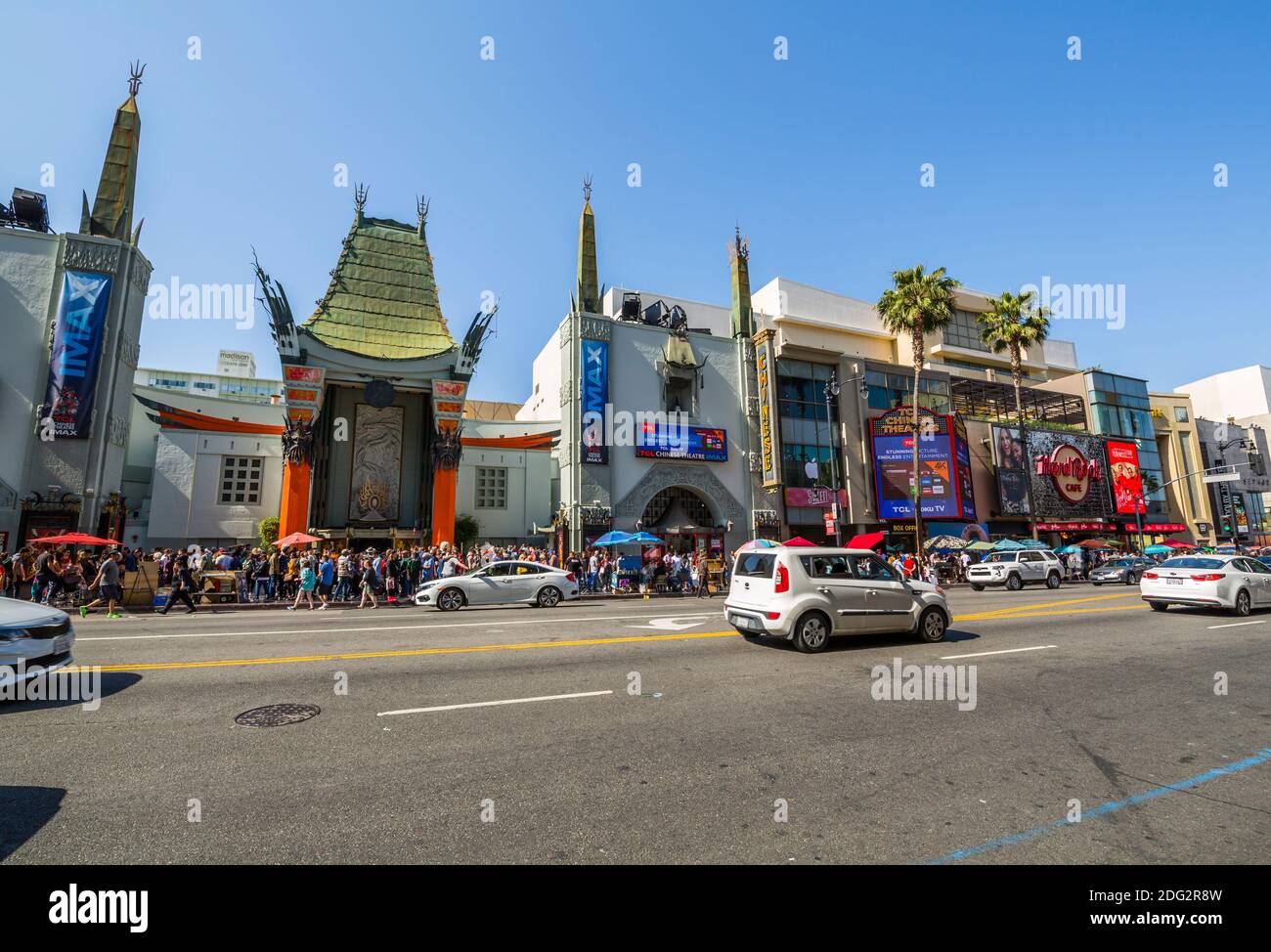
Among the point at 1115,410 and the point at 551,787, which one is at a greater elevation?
the point at 1115,410

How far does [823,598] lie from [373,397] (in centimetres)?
2791

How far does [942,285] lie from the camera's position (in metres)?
30.3

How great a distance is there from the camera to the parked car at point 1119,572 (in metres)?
28.6

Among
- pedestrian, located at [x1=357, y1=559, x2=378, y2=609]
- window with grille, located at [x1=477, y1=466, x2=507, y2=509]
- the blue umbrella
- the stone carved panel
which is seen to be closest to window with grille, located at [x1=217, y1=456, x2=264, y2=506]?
the stone carved panel

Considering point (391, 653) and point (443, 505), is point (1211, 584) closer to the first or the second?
point (391, 653)

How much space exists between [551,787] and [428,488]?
1234 inches

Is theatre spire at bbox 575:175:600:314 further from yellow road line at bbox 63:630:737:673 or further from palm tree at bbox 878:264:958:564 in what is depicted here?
yellow road line at bbox 63:630:737:673

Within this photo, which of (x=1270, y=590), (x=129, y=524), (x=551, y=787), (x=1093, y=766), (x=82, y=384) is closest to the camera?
(x=551, y=787)

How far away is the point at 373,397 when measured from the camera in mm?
30625

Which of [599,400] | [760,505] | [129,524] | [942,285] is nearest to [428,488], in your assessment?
[599,400]

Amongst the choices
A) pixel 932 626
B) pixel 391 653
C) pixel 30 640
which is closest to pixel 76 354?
pixel 30 640

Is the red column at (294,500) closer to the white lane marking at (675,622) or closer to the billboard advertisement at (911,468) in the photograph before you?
the white lane marking at (675,622)

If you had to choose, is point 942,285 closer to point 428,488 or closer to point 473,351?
point 473,351

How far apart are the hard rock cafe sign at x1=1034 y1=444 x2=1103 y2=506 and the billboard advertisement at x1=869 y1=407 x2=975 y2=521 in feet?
32.4
